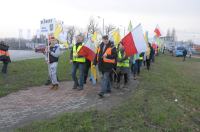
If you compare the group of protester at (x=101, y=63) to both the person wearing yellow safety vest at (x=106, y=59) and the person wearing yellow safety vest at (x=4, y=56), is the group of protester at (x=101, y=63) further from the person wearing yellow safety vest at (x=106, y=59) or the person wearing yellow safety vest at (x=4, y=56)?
the person wearing yellow safety vest at (x=4, y=56)

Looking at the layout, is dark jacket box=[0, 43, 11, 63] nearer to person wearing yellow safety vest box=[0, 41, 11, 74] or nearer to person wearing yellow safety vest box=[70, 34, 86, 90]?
person wearing yellow safety vest box=[0, 41, 11, 74]

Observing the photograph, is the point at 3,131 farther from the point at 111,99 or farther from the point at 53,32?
the point at 53,32

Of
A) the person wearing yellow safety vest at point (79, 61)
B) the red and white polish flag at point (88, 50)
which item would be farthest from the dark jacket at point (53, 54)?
the red and white polish flag at point (88, 50)

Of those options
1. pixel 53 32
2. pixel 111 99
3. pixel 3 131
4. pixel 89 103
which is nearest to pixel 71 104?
pixel 89 103

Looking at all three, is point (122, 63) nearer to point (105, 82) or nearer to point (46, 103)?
point (105, 82)

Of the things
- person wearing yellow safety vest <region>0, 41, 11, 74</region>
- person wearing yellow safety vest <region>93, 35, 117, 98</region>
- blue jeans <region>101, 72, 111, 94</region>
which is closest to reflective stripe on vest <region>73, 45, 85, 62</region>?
person wearing yellow safety vest <region>93, 35, 117, 98</region>

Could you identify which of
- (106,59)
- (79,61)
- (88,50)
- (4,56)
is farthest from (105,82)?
(4,56)

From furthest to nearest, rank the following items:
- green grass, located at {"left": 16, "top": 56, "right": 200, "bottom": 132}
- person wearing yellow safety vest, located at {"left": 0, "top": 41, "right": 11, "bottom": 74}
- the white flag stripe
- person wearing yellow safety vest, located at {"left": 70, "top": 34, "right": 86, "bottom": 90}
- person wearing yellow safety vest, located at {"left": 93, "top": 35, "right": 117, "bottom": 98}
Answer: person wearing yellow safety vest, located at {"left": 0, "top": 41, "right": 11, "bottom": 74}, the white flag stripe, person wearing yellow safety vest, located at {"left": 70, "top": 34, "right": 86, "bottom": 90}, person wearing yellow safety vest, located at {"left": 93, "top": 35, "right": 117, "bottom": 98}, green grass, located at {"left": 16, "top": 56, "right": 200, "bottom": 132}

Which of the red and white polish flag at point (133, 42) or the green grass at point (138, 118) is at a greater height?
the red and white polish flag at point (133, 42)

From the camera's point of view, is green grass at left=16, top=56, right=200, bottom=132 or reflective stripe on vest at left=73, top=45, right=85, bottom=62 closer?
green grass at left=16, top=56, right=200, bottom=132

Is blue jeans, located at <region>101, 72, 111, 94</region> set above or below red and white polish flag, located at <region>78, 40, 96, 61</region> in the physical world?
below

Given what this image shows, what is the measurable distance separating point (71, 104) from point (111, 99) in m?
1.31

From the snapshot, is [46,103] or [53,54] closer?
[46,103]

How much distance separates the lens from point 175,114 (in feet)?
31.4
